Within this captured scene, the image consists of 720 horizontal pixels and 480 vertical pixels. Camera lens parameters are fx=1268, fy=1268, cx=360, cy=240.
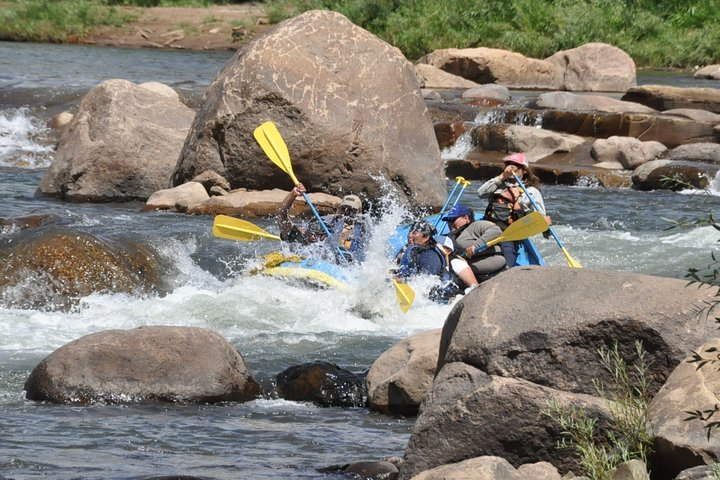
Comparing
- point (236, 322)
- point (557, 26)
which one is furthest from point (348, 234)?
point (557, 26)

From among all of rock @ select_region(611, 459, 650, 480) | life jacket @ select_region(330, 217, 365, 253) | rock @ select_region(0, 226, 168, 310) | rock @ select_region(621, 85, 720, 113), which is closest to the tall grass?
rock @ select_region(621, 85, 720, 113)

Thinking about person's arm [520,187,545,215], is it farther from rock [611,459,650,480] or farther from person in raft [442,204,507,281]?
rock [611,459,650,480]

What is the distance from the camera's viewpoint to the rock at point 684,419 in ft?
14.3

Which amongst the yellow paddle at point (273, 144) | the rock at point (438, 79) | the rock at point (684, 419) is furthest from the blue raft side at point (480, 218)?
the rock at point (438, 79)

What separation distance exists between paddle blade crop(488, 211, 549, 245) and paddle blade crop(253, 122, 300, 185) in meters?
2.67

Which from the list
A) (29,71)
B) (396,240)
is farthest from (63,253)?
(29,71)

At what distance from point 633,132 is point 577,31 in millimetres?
10547

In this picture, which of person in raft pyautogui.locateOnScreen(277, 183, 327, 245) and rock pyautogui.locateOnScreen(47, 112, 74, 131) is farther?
rock pyautogui.locateOnScreen(47, 112, 74, 131)

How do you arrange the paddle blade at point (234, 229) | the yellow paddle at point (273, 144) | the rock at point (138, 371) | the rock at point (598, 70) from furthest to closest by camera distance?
1. the rock at point (598, 70)
2. the yellow paddle at point (273, 144)
3. the paddle blade at point (234, 229)
4. the rock at point (138, 371)

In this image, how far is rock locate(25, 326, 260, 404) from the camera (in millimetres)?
6527

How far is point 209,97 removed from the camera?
42.4ft

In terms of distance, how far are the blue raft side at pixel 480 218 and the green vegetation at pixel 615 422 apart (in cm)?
476

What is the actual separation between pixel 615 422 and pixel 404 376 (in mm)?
1947

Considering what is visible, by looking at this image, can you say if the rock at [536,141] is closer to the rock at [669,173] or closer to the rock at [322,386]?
the rock at [669,173]
